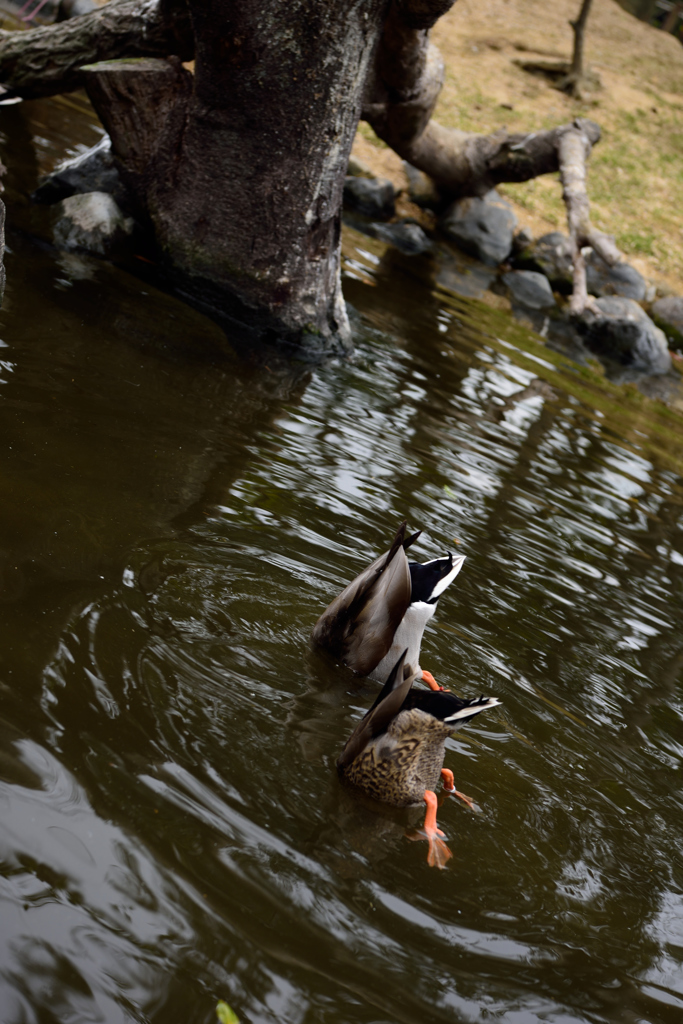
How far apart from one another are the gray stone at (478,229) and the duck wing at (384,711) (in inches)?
499

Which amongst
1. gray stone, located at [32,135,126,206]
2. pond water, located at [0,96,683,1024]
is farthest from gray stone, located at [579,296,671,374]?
gray stone, located at [32,135,126,206]

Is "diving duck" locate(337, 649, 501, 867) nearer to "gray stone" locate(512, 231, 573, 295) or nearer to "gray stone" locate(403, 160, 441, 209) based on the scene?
"gray stone" locate(512, 231, 573, 295)

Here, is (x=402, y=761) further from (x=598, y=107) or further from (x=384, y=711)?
(x=598, y=107)

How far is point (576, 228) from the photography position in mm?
7230

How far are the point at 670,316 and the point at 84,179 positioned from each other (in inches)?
417

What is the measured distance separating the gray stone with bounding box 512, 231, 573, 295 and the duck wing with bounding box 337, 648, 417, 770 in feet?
42.2

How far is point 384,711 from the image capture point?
2592 millimetres

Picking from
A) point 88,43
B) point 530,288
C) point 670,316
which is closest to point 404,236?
point 530,288

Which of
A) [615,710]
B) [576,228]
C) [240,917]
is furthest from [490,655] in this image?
[576,228]

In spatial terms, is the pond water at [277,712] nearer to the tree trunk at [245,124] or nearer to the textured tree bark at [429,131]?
the tree trunk at [245,124]

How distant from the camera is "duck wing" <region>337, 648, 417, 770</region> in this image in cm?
256

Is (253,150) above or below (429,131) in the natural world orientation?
below

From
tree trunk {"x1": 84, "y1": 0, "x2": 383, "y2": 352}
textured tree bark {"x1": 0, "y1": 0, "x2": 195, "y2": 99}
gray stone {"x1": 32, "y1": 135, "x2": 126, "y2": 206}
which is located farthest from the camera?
gray stone {"x1": 32, "y1": 135, "x2": 126, "y2": 206}

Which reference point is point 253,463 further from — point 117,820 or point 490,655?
point 117,820
